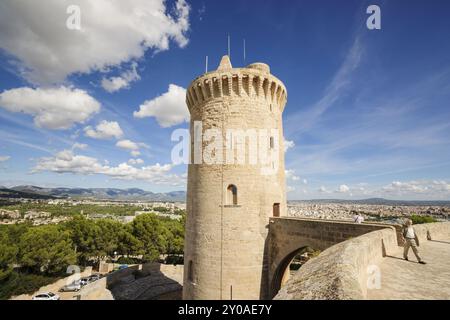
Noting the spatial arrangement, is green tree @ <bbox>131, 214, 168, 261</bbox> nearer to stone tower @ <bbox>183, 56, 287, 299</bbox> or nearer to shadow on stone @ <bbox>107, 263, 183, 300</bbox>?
shadow on stone @ <bbox>107, 263, 183, 300</bbox>

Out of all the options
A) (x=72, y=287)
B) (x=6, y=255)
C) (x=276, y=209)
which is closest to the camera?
(x=276, y=209)

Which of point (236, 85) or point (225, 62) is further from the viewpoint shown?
point (225, 62)

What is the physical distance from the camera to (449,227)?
14625mm

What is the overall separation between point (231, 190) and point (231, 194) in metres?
0.20

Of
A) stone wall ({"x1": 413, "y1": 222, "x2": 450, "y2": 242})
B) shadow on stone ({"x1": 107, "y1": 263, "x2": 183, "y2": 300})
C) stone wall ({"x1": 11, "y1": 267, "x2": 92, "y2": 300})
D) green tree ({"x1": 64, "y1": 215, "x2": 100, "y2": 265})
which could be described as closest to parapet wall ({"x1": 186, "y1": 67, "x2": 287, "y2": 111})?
stone wall ({"x1": 413, "y1": 222, "x2": 450, "y2": 242})

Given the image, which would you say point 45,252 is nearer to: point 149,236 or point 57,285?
point 57,285

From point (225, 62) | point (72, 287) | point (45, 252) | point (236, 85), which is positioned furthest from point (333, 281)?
point (45, 252)

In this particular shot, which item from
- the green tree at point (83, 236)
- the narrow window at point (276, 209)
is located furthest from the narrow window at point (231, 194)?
the green tree at point (83, 236)

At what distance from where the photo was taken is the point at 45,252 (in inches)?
1136

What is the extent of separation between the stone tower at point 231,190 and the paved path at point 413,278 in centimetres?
607

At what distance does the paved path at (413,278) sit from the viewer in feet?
16.1
